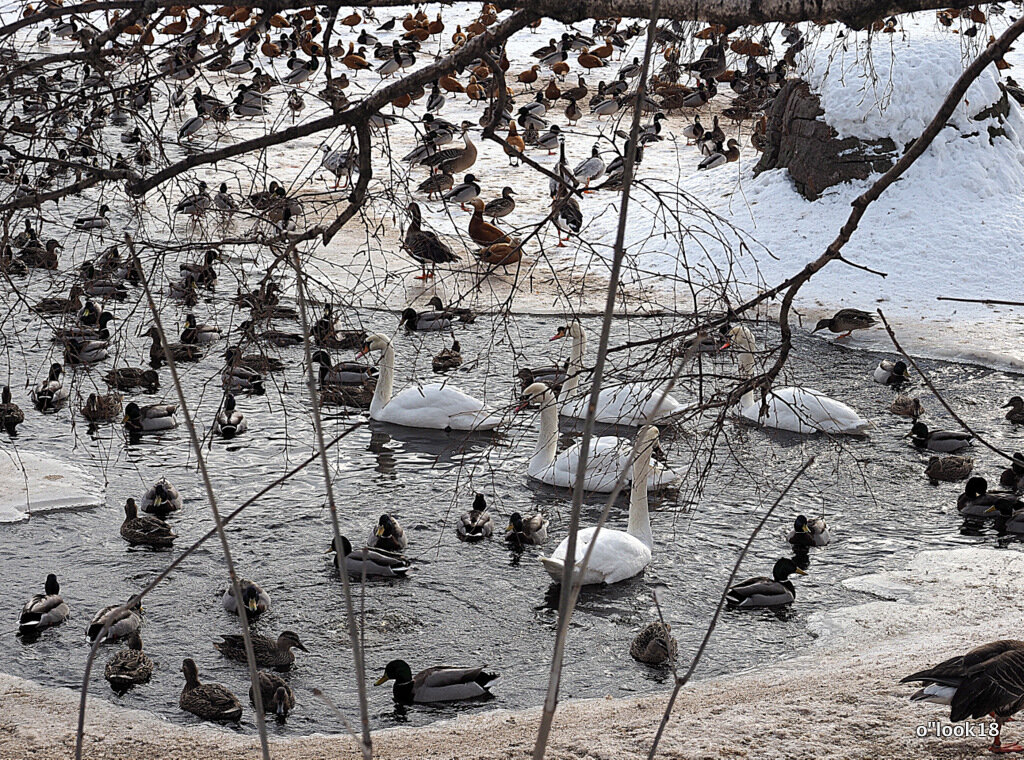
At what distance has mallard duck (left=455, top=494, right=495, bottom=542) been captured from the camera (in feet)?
26.3

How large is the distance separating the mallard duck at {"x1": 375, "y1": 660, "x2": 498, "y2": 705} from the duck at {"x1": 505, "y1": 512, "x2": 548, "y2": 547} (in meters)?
1.74

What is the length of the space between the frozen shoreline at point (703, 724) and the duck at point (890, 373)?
14.2 feet

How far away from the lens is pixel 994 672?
5012mm

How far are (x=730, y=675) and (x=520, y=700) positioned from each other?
1.16m

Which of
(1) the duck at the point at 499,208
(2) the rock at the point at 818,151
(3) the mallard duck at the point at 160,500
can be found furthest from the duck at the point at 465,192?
(3) the mallard duck at the point at 160,500

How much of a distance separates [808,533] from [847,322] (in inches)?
177

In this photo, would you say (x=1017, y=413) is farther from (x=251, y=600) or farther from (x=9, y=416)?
(x=9, y=416)

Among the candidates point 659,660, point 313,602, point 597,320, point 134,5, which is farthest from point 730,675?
point 597,320

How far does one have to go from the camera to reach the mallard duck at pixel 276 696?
19.7ft

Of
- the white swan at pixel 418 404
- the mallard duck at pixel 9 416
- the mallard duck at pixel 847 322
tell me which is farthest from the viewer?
the mallard duck at pixel 847 322

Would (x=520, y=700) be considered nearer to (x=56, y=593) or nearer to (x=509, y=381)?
(x=56, y=593)

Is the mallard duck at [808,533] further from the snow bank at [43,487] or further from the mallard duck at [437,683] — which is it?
the snow bank at [43,487]

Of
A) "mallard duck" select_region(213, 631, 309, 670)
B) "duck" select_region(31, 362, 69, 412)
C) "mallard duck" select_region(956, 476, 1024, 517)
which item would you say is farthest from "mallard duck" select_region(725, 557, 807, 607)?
"duck" select_region(31, 362, 69, 412)

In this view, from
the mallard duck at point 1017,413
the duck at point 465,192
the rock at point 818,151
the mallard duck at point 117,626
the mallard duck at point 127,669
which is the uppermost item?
the rock at point 818,151
